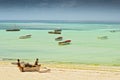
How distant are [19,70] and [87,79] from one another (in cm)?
368

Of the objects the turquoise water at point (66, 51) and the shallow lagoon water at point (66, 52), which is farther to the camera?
the turquoise water at point (66, 51)

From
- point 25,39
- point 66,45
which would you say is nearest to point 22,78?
point 66,45

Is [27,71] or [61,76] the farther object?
[27,71]

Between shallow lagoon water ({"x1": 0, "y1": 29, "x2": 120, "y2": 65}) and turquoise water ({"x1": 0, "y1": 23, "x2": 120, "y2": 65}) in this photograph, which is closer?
shallow lagoon water ({"x1": 0, "y1": 29, "x2": 120, "y2": 65})

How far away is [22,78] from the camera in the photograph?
45.5 feet

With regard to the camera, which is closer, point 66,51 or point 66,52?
point 66,52

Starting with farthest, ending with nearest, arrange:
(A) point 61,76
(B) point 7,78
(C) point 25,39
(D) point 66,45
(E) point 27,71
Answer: (C) point 25,39 < (D) point 66,45 < (E) point 27,71 < (A) point 61,76 < (B) point 7,78

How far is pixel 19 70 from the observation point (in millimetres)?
16297

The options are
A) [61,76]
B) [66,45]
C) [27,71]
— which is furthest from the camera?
[66,45]

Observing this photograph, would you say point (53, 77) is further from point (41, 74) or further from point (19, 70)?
point (19, 70)

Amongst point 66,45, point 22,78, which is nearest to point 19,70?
point 22,78

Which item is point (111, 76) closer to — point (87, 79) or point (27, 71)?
point (87, 79)

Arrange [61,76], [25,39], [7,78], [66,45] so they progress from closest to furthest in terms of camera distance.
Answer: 1. [7,78]
2. [61,76]
3. [66,45]
4. [25,39]

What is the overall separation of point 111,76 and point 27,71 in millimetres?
3839
